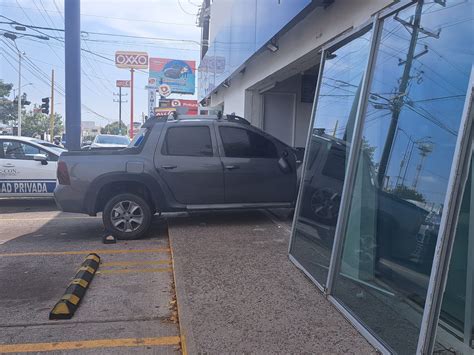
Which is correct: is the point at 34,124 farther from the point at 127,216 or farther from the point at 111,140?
the point at 127,216

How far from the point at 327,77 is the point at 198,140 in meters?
2.91

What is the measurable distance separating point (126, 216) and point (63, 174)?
3.86 feet

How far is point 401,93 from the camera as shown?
12.0 feet

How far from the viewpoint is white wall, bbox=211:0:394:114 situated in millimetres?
5523

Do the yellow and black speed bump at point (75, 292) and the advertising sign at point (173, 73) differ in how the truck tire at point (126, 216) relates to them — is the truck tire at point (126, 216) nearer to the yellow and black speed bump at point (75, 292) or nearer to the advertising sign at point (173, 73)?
the yellow and black speed bump at point (75, 292)

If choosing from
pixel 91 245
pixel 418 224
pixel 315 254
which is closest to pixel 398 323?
pixel 418 224

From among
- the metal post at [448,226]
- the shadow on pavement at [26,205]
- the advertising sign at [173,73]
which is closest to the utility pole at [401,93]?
the metal post at [448,226]

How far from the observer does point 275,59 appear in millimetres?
9359

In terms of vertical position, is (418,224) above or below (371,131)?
below

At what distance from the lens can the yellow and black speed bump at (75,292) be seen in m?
4.03

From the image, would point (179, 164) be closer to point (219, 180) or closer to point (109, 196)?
point (219, 180)

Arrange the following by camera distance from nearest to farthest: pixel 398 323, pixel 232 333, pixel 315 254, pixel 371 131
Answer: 1. pixel 398 323
2. pixel 232 333
3. pixel 371 131
4. pixel 315 254

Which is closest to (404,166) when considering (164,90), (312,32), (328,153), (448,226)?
(448,226)

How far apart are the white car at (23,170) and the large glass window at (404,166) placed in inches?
309
